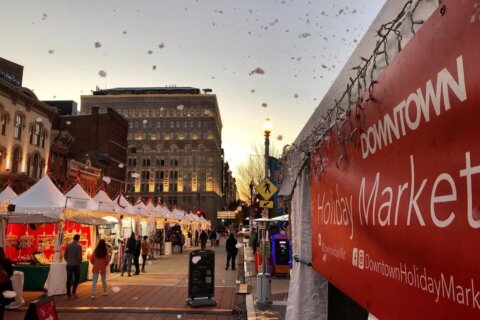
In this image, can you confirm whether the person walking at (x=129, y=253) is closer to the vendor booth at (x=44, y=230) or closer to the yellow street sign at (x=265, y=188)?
the vendor booth at (x=44, y=230)

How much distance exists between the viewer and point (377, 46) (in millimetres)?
2234

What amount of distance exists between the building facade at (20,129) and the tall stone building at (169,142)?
101 meters

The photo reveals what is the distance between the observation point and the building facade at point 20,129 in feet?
120

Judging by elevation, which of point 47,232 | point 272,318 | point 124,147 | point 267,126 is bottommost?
point 272,318

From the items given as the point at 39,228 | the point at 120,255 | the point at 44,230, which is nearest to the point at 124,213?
the point at 120,255

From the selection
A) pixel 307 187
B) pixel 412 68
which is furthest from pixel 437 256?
pixel 307 187

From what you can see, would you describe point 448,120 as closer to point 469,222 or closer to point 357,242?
point 469,222

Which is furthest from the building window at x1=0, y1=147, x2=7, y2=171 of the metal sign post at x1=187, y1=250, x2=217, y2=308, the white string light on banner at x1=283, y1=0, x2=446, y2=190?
the white string light on banner at x1=283, y1=0, x2=446, y2=190

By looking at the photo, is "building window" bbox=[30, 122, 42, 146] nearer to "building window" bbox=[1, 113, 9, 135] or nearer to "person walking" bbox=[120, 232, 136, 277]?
"building window" bbox=[1, 113, 9, 135]

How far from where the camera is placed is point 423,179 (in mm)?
1603

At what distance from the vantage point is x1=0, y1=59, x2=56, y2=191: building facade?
120 feet

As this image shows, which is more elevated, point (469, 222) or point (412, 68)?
point (412, 68)

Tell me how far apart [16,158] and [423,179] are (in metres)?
42.0

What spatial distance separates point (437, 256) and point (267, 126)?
13.9 metres
